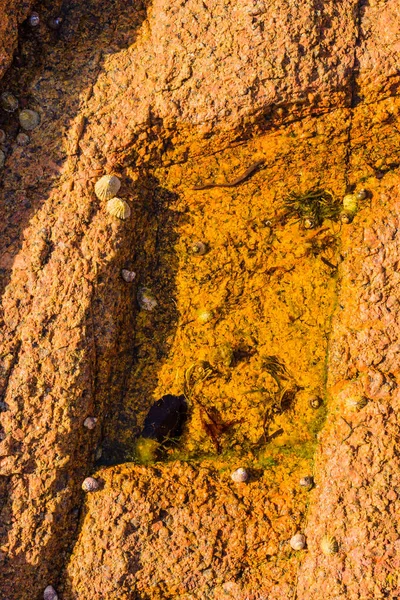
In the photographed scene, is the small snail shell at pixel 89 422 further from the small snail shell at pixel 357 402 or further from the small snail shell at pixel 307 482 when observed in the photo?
the small snail shell at pixel 357 402

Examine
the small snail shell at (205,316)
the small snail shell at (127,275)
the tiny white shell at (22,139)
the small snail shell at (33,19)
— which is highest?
the small snail shell at (33,19)

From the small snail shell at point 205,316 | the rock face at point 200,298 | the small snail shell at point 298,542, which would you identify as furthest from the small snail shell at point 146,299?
the small snail shell at point 298,542

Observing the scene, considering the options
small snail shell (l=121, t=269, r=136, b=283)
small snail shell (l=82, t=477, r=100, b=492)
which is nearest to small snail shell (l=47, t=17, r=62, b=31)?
small snail shell (l=121, t=269, r=136, b=283)

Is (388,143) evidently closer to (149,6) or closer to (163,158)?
(163,158)

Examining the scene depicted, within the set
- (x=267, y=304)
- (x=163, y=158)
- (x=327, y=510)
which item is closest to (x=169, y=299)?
(x=267, y=304)

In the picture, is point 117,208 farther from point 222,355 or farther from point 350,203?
point 350,203

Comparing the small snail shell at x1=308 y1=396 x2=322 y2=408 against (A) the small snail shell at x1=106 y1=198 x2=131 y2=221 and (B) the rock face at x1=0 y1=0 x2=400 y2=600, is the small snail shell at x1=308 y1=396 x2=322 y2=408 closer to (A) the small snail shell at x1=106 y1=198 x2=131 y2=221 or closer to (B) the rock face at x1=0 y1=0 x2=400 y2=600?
(B) the rock face at x1=0 y1=0 x2=400 y2=600

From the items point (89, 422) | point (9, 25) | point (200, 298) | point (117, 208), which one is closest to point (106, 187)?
point (117, 208)
